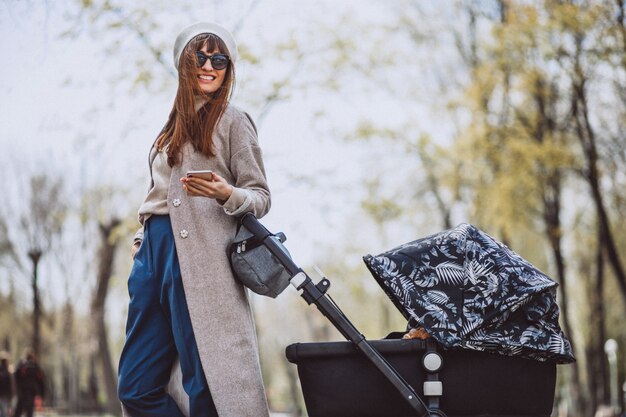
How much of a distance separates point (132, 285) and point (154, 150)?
0.63 meters

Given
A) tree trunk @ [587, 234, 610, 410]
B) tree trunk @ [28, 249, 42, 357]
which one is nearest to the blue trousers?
tree trunk @ [587, 234, 610, 410]

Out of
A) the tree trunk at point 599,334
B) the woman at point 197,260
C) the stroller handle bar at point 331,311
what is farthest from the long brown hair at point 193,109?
the tree trunk at point 599,334

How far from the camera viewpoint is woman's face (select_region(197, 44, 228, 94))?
3734 mm

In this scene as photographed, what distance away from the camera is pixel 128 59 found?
14.8m

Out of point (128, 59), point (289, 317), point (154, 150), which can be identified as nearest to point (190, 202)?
point (154, 150)

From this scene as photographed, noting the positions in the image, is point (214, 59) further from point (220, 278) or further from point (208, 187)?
point (220, 278)

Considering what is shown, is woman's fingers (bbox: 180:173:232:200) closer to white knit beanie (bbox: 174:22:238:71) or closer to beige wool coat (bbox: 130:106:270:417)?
beige wool coat (bbox: 130:106:270:417)

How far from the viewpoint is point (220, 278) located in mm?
3541

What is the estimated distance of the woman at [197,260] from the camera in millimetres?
3475

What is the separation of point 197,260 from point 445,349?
3.51 feet

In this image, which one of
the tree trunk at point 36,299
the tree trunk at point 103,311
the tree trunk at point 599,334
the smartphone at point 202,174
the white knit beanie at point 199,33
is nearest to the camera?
the smartphone at point 202,174

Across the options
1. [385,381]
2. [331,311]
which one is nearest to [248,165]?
[331,311]

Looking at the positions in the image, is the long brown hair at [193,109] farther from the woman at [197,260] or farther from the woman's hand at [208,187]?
the woman's hand at [208,187]

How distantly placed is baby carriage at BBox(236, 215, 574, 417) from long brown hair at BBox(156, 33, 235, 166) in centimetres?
43
